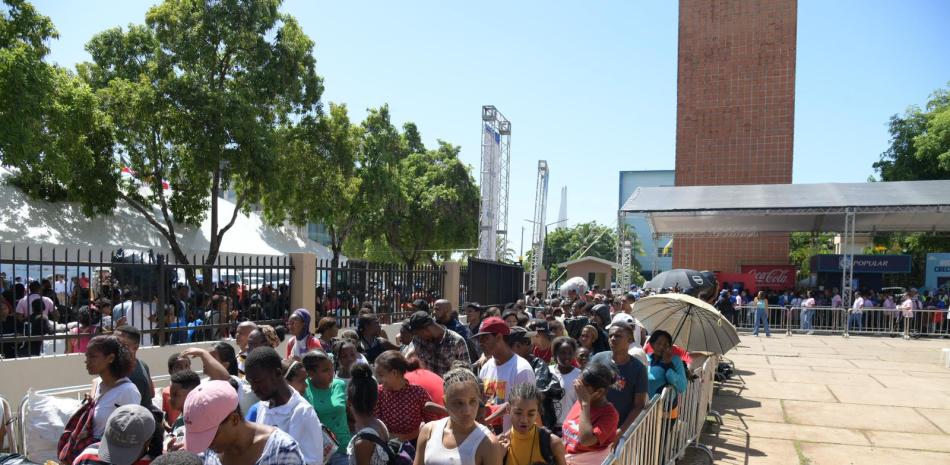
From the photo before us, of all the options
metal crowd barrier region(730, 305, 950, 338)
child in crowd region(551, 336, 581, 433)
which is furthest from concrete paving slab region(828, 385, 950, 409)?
metal crowd barrier region(730, 305, 950, 338)

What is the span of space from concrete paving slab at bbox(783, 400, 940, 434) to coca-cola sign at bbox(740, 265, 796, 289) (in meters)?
19.6

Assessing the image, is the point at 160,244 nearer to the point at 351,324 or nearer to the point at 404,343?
the point at 351,324

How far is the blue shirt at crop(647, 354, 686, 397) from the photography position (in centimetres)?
607

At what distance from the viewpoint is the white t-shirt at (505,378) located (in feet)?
16.0

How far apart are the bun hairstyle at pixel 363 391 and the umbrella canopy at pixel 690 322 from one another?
5.57 meters

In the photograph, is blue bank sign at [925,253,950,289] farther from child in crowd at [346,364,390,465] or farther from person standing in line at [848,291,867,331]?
child in crowd at [346,364,390,465]

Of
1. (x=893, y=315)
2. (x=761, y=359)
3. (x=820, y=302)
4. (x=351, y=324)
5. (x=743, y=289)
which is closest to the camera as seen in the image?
(x=351, y=324)

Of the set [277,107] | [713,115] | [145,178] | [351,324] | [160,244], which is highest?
[713,115]

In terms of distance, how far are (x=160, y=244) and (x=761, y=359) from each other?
47.8 ft

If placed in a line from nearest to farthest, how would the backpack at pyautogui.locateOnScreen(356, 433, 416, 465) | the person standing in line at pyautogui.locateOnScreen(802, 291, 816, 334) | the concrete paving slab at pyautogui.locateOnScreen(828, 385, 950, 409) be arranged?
the backpack at pyautogui.locateOnScreen(356, 433, 416, 465) < the concrete paving slab at pyautogui.locateOnScreen(828, 385, 950, 409) < the person standing in line at pyautogui.locateOnScreen(802, 291, 816, 334)

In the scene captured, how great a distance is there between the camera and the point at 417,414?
4.10m

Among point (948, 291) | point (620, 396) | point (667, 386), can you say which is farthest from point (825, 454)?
point (948, 291)

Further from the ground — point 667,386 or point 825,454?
point 667,386

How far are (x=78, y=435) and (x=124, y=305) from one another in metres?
4.67
